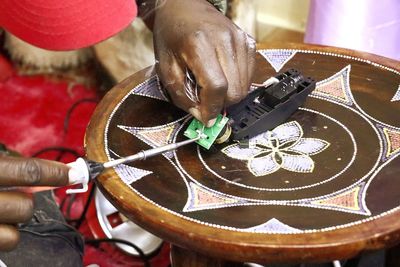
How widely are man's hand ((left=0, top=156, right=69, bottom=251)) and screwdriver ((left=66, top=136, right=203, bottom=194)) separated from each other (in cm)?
2

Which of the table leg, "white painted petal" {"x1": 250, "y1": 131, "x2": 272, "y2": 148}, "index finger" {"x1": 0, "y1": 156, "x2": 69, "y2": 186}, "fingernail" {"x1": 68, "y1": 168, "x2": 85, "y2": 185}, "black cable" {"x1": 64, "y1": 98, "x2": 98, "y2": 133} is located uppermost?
"index finger" {"x1": 0, "y1": 156, "x2": 69, "y2": 186}

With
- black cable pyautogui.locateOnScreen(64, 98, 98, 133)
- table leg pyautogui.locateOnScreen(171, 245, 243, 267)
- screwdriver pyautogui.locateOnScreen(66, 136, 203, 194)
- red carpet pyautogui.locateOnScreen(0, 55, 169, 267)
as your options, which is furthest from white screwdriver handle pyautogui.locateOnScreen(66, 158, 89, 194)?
black cable pyautogui.locateOnScreen(64, 98, 98, 133)

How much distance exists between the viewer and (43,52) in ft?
5.88

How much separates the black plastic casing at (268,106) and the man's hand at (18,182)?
251 millimetres

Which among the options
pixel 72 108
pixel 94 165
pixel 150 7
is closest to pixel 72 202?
pixel 72 108

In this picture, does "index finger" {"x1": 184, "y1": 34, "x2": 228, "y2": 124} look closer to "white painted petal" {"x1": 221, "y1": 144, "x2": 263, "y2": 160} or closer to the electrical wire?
"white painted petal" {"x1": 221, "y1": 144, "x2": 263, "y2": 160}

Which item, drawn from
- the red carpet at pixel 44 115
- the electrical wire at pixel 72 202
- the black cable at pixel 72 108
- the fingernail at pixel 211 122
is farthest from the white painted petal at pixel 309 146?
the black cable at pixel 72 108

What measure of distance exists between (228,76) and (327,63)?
0.77 ft

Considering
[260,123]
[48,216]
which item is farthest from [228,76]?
[48,216]

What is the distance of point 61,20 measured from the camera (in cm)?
80

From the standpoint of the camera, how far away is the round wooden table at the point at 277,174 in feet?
2.03

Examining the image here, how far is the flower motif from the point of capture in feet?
2.40

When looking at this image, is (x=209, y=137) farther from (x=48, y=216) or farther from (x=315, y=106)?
(x=48, y=216)

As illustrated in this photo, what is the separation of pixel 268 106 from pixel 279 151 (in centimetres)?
7
